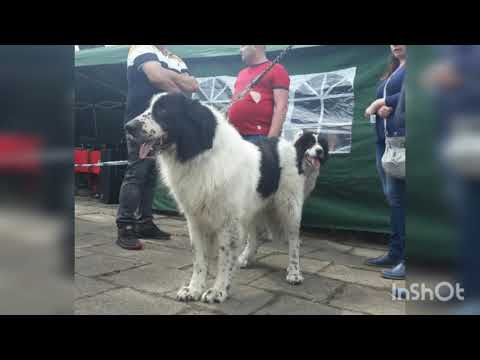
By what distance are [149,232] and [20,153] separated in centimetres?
347

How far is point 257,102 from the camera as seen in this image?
3654 millimetres

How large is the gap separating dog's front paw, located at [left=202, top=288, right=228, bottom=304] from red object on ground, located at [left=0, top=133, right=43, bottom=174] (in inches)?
66.6

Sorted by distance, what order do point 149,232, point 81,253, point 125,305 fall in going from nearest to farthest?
point 125,305 < point 81,253 < point 149,232

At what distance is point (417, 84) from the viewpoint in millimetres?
1162

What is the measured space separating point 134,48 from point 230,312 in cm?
252

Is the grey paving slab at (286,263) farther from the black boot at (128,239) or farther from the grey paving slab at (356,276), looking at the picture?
the black boot at (128,239)

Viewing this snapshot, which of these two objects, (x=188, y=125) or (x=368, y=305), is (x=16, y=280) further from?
(x=368, y=305)

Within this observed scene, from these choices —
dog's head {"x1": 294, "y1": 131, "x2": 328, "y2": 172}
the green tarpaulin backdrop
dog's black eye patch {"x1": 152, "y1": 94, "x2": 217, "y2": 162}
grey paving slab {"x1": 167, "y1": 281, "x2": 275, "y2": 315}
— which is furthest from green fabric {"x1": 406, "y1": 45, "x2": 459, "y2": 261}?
the green tarpaulin backdrop

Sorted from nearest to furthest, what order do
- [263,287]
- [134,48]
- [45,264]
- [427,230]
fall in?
[45,264]
[427,230]
[263,287]
[134,48]

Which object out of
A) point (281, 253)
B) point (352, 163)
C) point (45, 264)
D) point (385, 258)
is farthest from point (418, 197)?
point (352, 163)

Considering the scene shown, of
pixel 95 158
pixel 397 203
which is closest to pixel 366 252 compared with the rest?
pixel 397 203

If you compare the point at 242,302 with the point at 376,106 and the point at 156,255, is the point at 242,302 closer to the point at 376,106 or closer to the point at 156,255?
the point at 156,255

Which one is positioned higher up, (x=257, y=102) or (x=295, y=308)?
(x=257, y=102)

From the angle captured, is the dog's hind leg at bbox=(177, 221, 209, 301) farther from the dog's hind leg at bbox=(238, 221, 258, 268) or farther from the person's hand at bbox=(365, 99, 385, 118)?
the person's hand at bbox=(365, 99, 385, 118)
